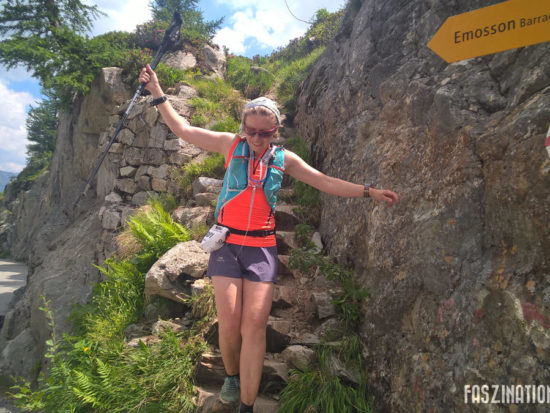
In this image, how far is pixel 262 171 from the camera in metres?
2.71

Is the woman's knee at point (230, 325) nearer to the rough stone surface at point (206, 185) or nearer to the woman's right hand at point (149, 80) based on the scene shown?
the woman's right hand at point (149, 80)

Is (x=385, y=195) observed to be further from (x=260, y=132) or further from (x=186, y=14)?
(x=186, y=14)

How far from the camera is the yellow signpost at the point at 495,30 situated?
1.45 m

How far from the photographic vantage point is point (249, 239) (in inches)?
104

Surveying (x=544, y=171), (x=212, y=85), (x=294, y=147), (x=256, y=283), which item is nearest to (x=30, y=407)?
(x=256, y=283)

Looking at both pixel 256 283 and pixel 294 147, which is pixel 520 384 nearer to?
pixel 256 283

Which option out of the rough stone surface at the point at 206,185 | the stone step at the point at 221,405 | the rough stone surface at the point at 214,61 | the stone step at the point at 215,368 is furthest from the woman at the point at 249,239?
the rough stone surface at the point at 214,61

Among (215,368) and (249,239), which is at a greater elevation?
(249,239)

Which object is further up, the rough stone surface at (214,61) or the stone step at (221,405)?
the rough stone surface at (214,61)

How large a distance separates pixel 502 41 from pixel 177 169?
272 inches

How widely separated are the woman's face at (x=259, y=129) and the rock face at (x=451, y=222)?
1.40 metres

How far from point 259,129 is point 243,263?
45.0 inches

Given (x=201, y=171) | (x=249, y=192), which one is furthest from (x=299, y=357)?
(x=201, y=171)

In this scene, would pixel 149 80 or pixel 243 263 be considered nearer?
pixel 243 263
